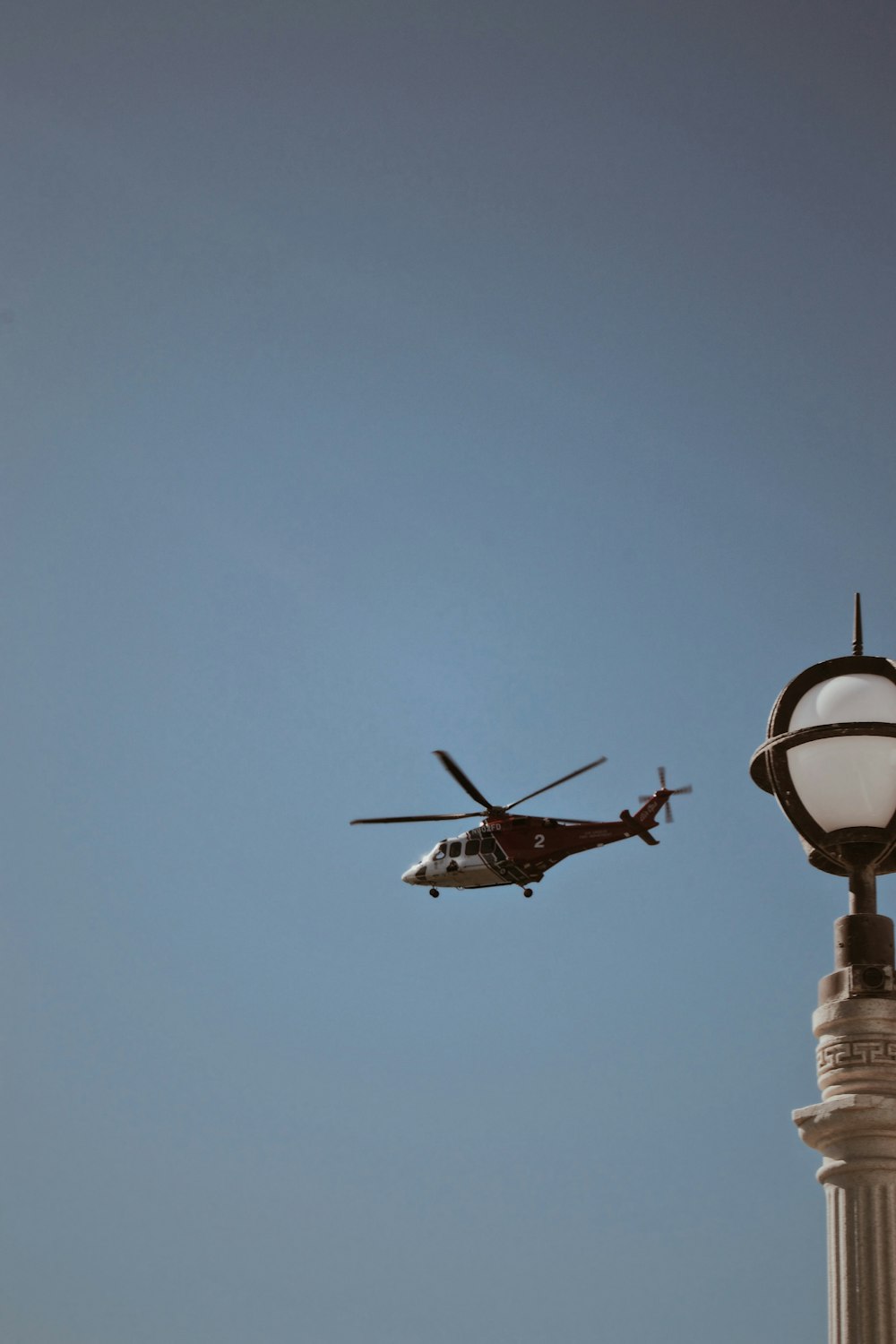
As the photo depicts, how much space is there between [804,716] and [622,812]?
127ft

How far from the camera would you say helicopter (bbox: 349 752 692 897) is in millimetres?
47781

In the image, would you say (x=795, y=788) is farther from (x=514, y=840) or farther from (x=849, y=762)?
(x=514, y=840)

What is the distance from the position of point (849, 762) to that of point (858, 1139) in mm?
1957

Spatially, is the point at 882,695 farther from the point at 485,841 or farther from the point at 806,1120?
→ the point at 485,841

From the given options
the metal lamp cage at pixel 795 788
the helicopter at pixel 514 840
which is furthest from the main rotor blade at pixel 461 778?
the metal lamp cage at pixel 795 788

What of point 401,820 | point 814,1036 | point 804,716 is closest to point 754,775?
point 804,716

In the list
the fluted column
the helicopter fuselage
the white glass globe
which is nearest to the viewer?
the fluted column

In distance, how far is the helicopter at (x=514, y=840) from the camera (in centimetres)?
4778

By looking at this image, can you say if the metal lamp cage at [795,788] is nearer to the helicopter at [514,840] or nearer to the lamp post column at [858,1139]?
the lamp post column at [858,1139]

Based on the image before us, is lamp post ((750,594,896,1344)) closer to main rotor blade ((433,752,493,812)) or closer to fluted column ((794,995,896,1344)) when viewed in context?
fluted column ((794,995,896,1344))

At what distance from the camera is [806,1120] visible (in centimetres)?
880

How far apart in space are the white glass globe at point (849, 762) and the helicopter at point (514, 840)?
125ft

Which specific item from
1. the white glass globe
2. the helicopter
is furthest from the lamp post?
the helicopter

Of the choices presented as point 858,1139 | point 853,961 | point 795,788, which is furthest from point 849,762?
point 858,1139
